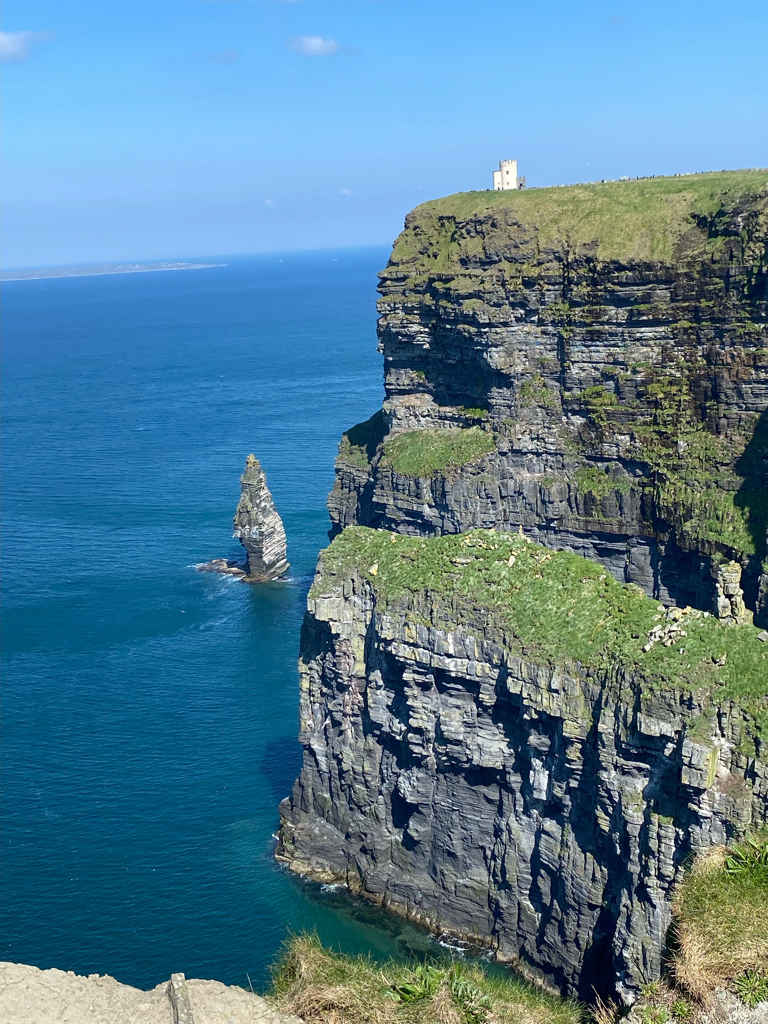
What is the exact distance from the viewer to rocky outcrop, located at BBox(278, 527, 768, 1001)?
47375mm

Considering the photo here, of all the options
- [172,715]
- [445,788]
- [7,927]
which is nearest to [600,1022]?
[445,788]

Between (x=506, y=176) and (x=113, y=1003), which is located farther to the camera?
(x=506, y=176)

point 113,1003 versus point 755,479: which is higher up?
point 755,479

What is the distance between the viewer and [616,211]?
9944cm

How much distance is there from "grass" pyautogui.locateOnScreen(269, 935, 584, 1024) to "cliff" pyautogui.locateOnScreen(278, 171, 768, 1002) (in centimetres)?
1067

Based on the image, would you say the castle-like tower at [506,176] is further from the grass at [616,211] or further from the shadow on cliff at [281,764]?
the shadow on cliff at [281,764]

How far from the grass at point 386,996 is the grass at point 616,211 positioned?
6665cm

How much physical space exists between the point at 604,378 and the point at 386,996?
65.1 meters

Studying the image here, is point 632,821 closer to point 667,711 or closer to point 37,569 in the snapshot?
point 667,711

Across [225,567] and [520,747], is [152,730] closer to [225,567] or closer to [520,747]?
[520,747]

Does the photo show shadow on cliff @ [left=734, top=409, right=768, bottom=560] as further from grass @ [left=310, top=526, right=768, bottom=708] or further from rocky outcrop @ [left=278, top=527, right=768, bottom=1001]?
rocky outcrop @ [left=278, top=527, right=768, bottom=1001]

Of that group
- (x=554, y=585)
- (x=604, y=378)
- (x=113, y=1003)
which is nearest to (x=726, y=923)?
(x=554, y=585)

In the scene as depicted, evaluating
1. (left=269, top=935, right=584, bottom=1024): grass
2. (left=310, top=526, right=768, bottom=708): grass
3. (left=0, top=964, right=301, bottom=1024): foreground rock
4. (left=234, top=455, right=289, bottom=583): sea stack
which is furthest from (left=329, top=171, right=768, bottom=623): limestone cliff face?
(left=0, top=964, right=301, bottom=1024): foreground rock

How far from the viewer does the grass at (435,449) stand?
323 ft
